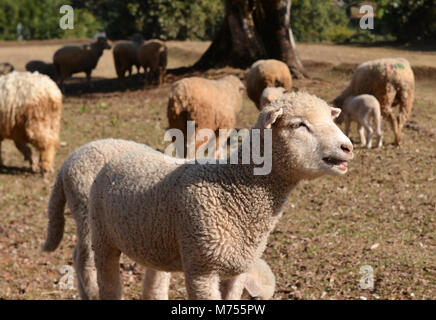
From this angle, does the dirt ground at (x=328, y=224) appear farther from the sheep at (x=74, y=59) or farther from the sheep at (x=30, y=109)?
the sheep at (x=74, y=59)

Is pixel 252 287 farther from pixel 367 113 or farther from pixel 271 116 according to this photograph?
pixel 367 113

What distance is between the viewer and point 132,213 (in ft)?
12.4

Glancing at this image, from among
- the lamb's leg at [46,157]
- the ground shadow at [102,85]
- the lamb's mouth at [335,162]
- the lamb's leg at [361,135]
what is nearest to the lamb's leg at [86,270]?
the lamb's mouth at [335,162]

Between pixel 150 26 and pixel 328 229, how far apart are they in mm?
26117

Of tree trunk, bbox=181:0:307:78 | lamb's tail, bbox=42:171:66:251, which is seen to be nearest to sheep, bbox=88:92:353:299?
lamb's tail, bbox=42:171:66:251

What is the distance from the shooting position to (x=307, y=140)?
322cm

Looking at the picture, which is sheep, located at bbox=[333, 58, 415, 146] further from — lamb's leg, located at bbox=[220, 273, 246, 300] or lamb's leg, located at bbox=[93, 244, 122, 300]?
lamb's leg, located at bbox=[93, 244, 122, 300]

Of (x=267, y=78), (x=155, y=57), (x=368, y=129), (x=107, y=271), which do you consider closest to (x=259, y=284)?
(x=107, y=271)

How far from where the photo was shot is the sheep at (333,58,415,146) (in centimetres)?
1019

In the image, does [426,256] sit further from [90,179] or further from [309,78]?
[309,78]

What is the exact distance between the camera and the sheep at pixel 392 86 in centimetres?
1019

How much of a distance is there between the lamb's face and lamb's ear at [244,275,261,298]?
Result: 1.97 meters

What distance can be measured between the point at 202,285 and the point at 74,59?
48.8 feet

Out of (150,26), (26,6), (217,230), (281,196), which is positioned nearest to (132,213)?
(217,230)
